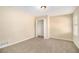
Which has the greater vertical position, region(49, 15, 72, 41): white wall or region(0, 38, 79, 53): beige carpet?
region(49, 15, 72, 41): white wall

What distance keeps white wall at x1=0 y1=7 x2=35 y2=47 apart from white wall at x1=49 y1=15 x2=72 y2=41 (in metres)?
0.52

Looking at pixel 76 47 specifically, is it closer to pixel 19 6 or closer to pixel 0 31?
pixel 19 6

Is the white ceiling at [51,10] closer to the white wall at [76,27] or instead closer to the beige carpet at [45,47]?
the white wall at [76,27]

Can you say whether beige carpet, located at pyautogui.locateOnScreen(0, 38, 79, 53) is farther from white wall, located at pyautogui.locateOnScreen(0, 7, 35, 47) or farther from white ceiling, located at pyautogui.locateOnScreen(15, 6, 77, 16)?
white ceiling, located at pyautogui.locateOnScreen(15, 6, 77, 16)

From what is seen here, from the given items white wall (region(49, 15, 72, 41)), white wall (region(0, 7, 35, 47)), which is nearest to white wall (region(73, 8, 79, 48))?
white wall (region(49, 15, 72, 41))

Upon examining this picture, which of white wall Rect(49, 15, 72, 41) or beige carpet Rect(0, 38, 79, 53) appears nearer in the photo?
beige carpet Rect(0, 38, 79, 53)

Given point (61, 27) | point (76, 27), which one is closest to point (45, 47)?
point (61, 27)

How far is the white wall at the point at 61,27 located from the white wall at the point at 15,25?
0.52 m

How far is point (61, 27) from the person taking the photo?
5.69ft

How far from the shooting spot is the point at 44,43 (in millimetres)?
1804

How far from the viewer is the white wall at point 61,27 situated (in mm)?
1681

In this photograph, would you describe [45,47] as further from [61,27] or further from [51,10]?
[51,10]

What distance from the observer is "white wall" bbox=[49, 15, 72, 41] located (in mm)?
1681

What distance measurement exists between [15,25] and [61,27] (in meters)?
1.12
